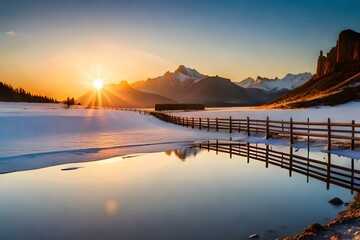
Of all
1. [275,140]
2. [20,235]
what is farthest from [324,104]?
[20,235]

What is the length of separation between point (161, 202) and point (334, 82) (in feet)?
447

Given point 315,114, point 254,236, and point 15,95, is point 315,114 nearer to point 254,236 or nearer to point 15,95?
point 254,236

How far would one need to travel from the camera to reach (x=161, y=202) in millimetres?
9617

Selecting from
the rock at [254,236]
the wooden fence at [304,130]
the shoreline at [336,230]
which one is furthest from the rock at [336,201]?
the wooden fence at [304,130]

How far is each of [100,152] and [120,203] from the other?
1174 cm

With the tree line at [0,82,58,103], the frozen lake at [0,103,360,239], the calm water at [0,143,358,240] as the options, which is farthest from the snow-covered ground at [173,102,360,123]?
the tree line at [0,82,58,103]

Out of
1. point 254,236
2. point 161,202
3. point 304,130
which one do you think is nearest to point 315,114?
point 304,130

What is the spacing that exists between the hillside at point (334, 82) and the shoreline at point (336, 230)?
7915 centimetres

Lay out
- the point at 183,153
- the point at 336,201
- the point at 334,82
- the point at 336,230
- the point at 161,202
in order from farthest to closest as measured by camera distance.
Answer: the point at 334,82 < the point at 183,153 < the point at 161,202 < the point at 336,201 < the point at 336,230

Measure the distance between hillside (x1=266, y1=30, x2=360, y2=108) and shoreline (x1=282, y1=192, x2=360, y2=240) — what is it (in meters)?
79.2

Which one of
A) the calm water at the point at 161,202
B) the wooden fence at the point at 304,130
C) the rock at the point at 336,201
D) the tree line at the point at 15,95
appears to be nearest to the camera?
the calm water at the point at 161,202

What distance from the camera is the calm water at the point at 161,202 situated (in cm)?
756

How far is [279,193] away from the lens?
10531 mm

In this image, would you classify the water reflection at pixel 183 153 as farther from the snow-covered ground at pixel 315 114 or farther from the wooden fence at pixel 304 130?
the snow-covered ground at pixel 315 114
